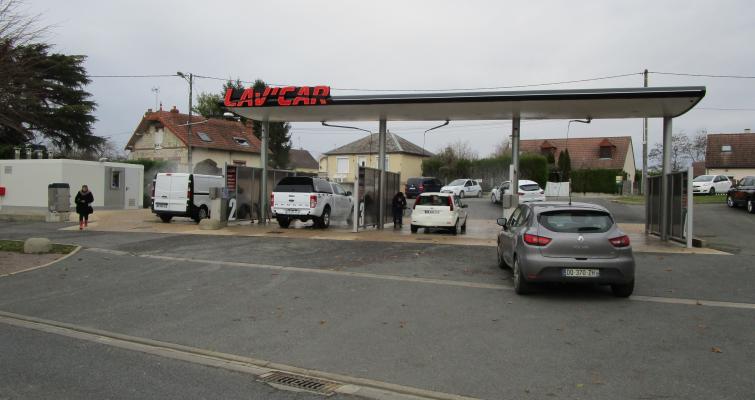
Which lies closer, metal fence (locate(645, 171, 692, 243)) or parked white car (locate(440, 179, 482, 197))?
metal fence (locate(645, 171, 692, 243))

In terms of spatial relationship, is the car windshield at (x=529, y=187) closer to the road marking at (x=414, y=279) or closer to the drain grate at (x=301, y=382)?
the road marking at (x=414, y=279)

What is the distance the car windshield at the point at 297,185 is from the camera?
20156 millimetres

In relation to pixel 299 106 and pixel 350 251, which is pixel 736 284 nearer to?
pixel 350 251

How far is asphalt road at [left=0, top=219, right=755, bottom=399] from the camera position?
569 cm

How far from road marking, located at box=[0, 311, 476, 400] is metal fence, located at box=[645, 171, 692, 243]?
42.2 ft

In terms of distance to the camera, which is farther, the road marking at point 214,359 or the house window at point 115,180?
the house window at point 115,180

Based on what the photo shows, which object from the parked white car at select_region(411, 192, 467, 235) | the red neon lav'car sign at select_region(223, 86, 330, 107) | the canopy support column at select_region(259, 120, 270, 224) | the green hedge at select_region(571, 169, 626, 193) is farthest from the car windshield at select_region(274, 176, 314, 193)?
the green hedge at select_region(571, 169, 626, 193)

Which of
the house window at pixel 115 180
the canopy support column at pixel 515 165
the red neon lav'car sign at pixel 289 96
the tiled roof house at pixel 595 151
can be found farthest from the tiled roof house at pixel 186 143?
the canopy support column at pixel 515 165

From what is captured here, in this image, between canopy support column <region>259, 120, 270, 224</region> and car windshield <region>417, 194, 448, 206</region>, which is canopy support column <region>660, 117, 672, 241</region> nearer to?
car windshield <region>417, 194, 448, 206</region>

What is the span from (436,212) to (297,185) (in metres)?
4.91

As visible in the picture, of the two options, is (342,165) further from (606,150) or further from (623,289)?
(623,289)

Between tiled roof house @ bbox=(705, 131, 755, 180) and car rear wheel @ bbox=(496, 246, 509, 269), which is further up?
tiled roof house @ bbox=(705, 131, 755, 180)

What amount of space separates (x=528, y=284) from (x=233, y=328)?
15.3 feet

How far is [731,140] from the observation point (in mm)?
53250
